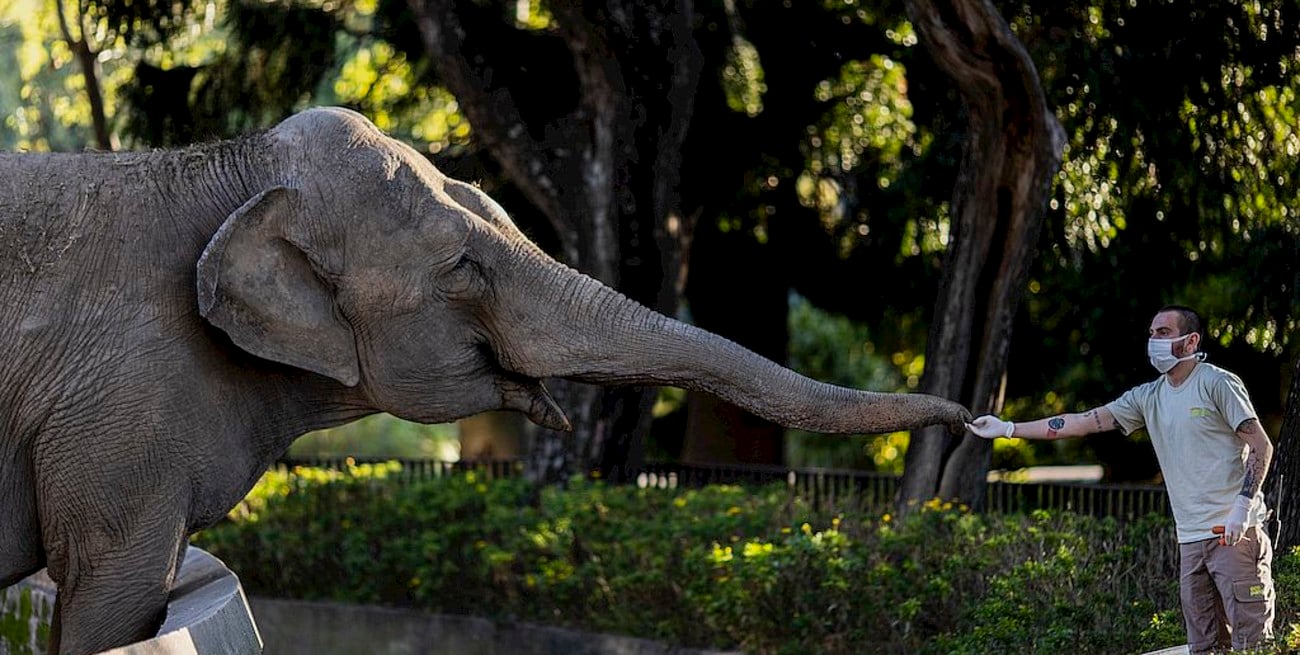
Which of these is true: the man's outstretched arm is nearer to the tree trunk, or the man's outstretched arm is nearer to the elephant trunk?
the elephant trunk

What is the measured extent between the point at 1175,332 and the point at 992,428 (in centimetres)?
81

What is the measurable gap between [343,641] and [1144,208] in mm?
6137

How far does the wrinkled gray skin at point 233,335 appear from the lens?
7102 millimetres

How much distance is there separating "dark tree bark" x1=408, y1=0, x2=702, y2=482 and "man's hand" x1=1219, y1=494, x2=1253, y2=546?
23.8 feet

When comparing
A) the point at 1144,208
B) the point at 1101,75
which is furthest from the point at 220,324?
the point at 1144,208

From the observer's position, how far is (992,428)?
7.52 metres

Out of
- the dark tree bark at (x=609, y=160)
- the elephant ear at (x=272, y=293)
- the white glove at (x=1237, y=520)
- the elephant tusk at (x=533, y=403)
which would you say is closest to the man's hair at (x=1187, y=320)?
the white glove at (x=1237, y=520)

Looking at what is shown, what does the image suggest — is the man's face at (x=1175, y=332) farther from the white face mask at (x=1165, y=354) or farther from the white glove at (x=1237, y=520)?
the white glove at (x=1237, y=520)

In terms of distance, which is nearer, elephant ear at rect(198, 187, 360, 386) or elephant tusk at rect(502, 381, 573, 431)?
elephant ear at rect(198, 187, 360, 386)

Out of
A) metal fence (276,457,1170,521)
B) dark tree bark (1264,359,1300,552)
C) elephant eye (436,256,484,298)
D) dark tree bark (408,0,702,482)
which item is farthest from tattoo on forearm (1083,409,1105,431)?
dark tree bark (408,0,702,482)

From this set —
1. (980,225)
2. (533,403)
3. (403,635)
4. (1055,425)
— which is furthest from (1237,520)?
(403,635)

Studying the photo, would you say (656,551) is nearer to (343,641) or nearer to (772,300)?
(343,641)

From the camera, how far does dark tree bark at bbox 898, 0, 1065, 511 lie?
10578 millimetres

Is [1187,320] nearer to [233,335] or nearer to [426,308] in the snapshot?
[426,308]
